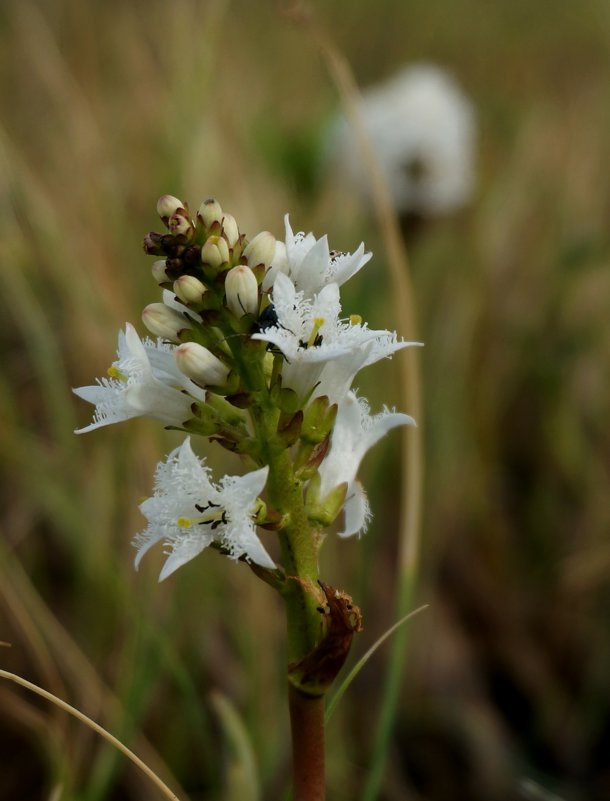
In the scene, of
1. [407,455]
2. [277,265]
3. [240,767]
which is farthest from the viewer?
[407,455]

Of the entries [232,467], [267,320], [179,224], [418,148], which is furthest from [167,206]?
[418,148]

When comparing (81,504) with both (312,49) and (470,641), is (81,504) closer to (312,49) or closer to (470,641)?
(470,641)

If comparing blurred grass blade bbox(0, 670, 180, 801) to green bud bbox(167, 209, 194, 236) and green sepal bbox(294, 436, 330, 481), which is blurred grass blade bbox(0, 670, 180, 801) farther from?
green bud bbox(167, 209, 194, 236)

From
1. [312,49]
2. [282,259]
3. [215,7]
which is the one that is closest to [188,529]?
[282,259]

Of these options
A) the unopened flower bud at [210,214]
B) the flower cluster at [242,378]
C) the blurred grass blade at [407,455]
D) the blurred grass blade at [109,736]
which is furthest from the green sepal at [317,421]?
the blurred grass blade at [407,455]

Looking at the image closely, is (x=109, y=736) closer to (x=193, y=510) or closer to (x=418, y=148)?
(x=193, y=510)

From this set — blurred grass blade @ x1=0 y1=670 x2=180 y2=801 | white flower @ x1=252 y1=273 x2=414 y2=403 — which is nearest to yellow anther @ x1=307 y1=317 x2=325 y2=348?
white flower @ x1=252 y1=273 x2=414 y2=403
